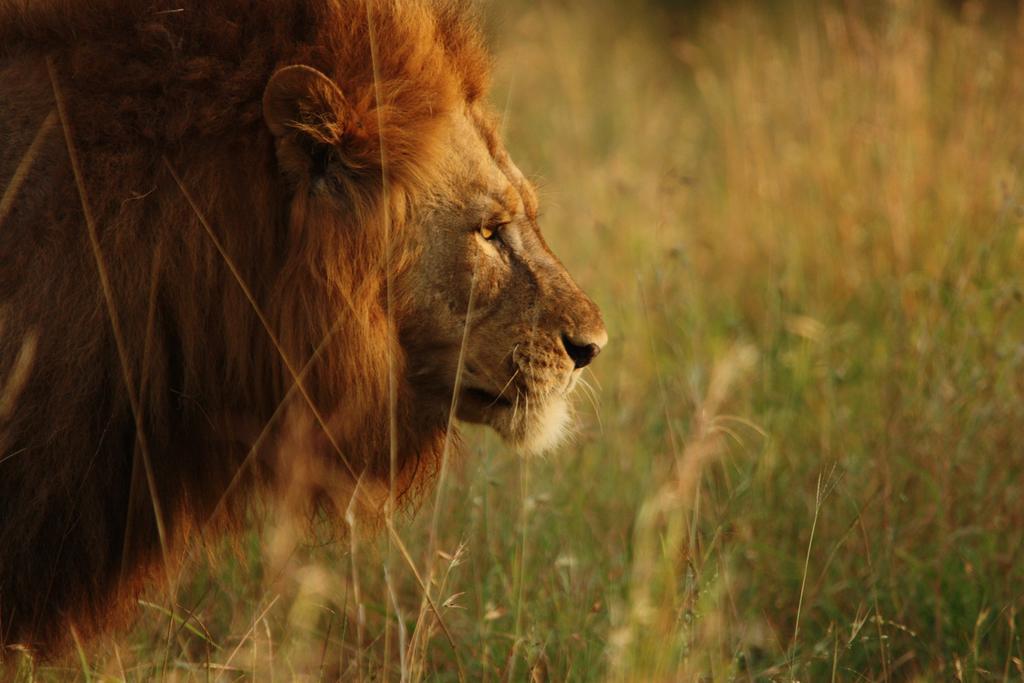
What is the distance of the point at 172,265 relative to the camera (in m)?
2.23

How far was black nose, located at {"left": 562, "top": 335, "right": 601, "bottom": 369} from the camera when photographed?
8.41 feet

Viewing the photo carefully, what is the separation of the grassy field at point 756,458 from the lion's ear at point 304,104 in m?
0.76

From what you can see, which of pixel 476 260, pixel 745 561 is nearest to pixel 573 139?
pixel 745 561

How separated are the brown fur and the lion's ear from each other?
0.02m

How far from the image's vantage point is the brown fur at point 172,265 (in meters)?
2.19

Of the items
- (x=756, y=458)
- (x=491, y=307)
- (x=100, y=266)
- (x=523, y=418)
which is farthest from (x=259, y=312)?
(x=756, y=458)

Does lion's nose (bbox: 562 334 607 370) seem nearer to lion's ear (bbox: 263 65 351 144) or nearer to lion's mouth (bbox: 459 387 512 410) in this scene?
lion's mouth (bbox: 459 387 512 410)

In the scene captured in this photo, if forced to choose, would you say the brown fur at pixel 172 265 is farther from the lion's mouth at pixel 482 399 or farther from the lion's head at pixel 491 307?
the lion's mouth at pixel 482 399

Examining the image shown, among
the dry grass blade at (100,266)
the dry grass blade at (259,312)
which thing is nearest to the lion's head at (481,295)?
the dry grass blade at (259,312)

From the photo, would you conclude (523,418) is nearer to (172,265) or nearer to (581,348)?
(581,348)

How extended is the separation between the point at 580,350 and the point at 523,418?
19 centimetres

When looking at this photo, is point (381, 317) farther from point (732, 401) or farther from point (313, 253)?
point (732, 401)

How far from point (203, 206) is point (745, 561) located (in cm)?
203

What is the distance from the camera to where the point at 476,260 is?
2479 mm
